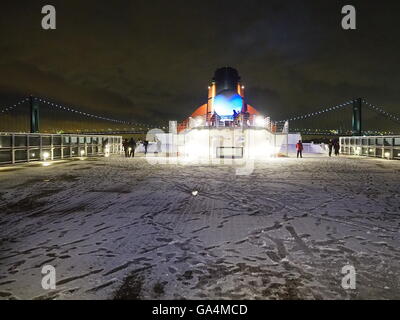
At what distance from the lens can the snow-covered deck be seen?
286 cm

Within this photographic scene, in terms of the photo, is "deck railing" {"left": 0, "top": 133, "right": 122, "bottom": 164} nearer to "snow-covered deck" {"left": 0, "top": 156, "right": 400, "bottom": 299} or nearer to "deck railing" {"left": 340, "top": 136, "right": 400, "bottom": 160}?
"snow-covered deck" {"left": 0, "top": 156, "right": 400, "bottom": 299}

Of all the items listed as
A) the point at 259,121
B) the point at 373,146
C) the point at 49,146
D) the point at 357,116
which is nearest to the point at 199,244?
the point at 49,146

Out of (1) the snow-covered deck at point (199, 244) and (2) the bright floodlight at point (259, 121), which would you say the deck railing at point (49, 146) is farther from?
(2) the bright floodlight at point (259, 121)

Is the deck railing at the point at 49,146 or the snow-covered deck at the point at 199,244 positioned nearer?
the snow-covered deck at the point at 199,244

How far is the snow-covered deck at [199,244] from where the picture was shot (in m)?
2.86

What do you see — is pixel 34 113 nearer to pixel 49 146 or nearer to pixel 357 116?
pixel 49 146

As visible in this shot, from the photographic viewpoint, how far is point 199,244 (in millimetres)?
4043

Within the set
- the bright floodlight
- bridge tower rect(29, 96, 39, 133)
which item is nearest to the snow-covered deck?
the bright floodlight

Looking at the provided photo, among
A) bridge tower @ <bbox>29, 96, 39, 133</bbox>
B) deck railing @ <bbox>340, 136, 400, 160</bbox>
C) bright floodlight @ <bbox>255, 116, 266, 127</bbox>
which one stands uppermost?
bridge tower @ <bbox>29, 96, 39, 133</bbox>

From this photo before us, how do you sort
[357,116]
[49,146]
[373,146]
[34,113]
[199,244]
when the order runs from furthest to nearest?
[357,116], [34,113], [373,146], [49,146], [199,244]

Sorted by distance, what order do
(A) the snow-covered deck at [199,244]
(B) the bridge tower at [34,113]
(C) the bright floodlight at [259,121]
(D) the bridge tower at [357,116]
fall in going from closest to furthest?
1. (A) the snow-covered deck at [199,244]
2. (C) the bright floodlight at [259,121]
3. (B) the bridge tower at [34,113]
4. (D) the bridge tower at [357,116]

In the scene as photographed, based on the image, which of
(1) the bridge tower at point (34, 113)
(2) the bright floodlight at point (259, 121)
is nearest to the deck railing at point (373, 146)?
(2) the bright floodlight at point (259, 121)

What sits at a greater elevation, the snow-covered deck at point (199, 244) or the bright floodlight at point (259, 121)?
the bright floodlight at point (259, 121)

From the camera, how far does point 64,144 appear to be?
72.3 feet
